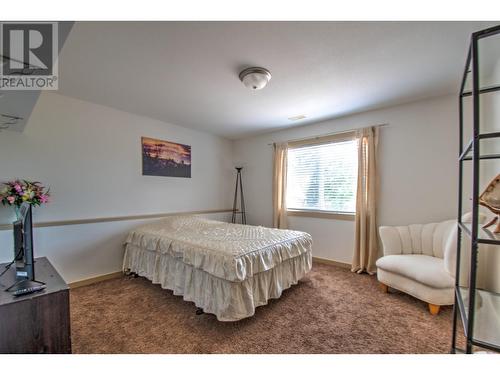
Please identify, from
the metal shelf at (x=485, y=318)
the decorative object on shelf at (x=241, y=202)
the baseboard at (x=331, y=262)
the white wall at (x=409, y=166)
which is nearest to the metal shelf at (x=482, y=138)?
the metal shelf at (x=485, y=318)

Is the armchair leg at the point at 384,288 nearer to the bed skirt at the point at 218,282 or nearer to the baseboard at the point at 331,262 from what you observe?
the baseboard at the point at 331,262

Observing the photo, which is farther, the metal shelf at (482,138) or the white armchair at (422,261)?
the white armchair at (422,261)

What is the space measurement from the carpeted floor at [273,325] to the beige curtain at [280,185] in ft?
5.02

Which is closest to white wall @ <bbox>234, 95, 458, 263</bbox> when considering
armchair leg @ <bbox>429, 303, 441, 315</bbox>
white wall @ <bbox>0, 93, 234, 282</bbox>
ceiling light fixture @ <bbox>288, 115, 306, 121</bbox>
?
ceiling light fixture @ <bbox>288, 115, 306, 121</bbox>

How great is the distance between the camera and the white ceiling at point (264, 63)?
149cm

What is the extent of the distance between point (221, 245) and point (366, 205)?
2.23 meters

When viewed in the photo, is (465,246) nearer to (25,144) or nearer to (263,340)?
(263,340)

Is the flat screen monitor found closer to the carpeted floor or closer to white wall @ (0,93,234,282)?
the carpeted floor

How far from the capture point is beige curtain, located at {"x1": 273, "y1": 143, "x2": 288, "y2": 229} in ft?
12.8

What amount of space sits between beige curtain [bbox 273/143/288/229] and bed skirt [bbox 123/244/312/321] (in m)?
1.26

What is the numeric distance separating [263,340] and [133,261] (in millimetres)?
2150

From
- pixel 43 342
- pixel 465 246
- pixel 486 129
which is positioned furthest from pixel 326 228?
pixel 43 342

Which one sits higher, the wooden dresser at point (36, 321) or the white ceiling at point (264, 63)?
→ the white ceiling at point (264, 63)

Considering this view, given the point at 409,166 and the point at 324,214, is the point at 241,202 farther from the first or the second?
the point at 409,166
